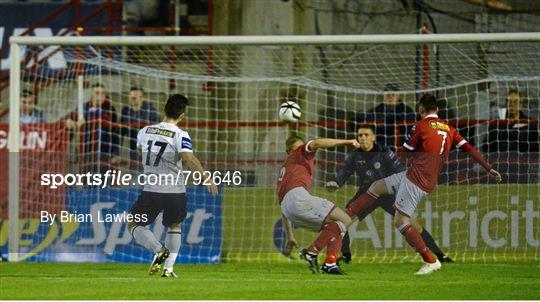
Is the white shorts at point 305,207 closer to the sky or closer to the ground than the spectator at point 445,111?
closer to the ground

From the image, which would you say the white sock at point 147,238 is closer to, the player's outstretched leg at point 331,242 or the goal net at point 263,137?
the player's outstretched leg at point 331,242

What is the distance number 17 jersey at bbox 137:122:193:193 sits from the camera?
1301 cm

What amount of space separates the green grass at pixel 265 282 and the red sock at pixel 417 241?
20 cm

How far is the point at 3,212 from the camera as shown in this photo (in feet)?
53.9

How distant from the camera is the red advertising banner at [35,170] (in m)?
16.2

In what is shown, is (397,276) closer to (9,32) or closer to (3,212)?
(3,212)

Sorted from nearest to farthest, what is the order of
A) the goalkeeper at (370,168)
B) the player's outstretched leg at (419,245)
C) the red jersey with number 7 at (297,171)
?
the player's outstretched leg at (419,245) → the red jersey with number 7 at (297,171) → the goalkeeper at (370,168)

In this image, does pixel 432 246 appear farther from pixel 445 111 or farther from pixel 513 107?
pixel 445 111

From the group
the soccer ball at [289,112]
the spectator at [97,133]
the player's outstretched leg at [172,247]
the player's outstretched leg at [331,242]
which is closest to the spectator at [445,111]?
the soccer ball at [289,112]

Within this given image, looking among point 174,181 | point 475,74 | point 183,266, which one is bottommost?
point 183,266

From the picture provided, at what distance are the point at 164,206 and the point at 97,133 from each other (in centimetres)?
410

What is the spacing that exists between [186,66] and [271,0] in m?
1.59

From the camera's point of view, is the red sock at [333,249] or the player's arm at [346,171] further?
the player's arm at [346,171]

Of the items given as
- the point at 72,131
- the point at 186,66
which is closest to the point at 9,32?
the point at 186,66
